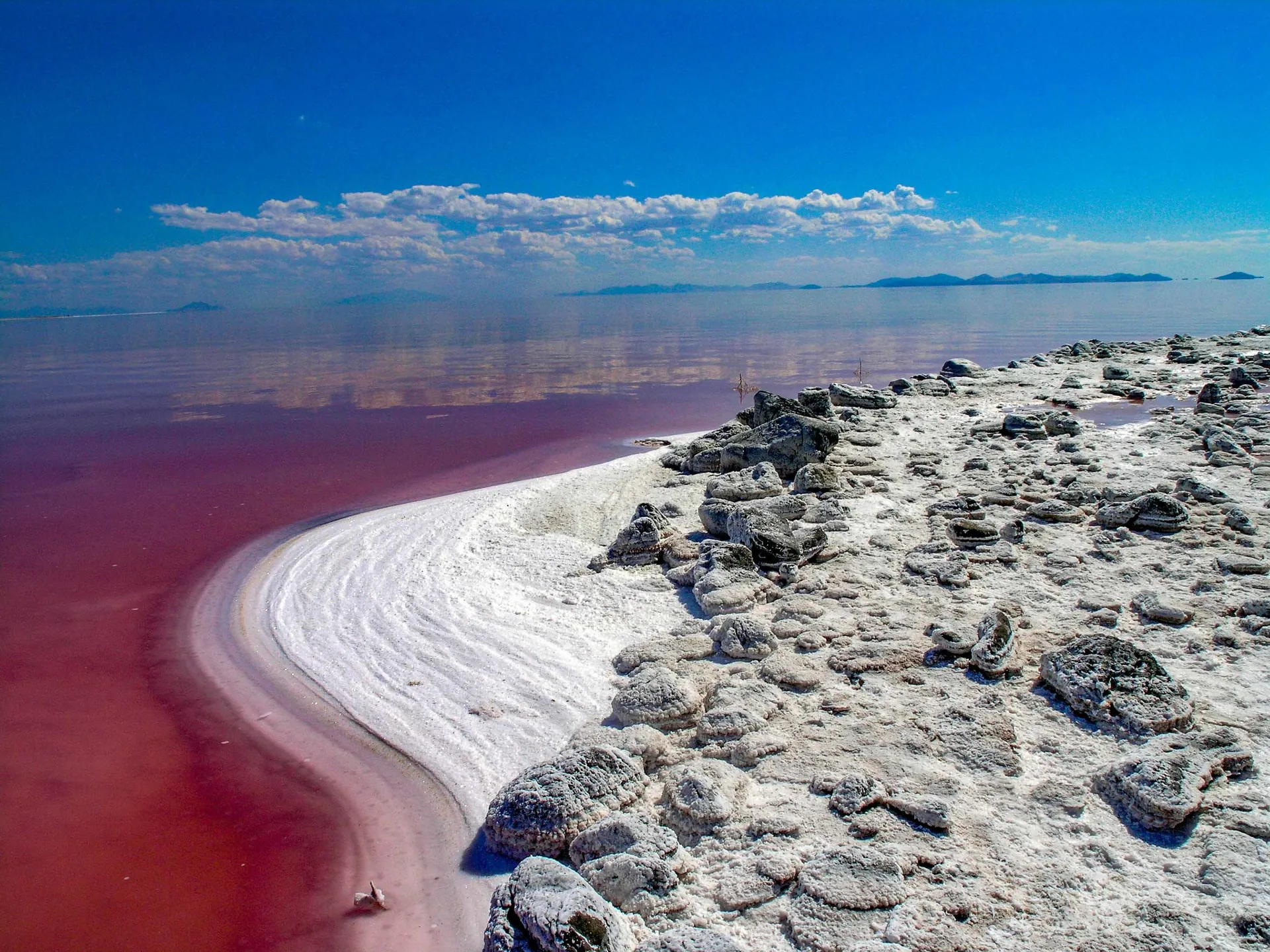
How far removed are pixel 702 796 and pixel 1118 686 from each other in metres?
2.76

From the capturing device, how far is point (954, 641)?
5461mm

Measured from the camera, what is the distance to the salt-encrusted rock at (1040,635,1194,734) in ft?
14.6

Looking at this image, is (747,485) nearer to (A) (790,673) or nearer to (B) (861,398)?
(A) (790,673)

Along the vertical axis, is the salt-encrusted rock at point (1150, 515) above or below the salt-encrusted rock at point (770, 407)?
below

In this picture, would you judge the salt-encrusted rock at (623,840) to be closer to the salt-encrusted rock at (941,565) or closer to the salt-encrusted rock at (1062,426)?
the salt-encrusted rock at (941,565)

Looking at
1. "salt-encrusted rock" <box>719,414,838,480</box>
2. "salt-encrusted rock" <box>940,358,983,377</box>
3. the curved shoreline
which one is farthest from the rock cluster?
"salt-encrusted rock" <box>940,358,983,377</box>

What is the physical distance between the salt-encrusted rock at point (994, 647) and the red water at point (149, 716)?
14.0 feet

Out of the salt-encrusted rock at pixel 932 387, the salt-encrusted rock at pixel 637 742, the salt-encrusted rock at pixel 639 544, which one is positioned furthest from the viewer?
the salt-encrusted rock at pixel 932 387

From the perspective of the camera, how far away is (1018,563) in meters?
7.09

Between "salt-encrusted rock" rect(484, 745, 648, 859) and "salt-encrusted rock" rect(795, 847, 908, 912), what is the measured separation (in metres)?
1.13

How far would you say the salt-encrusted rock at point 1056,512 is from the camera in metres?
8.12

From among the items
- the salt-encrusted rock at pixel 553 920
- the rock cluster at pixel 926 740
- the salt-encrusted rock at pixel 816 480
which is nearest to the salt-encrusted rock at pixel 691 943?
the rock cluster at pixel 926 740

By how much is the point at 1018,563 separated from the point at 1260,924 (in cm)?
425

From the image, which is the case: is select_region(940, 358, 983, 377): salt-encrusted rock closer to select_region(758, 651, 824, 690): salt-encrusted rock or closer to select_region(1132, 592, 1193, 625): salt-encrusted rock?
select_region(1132, 592, 1193, 625): salt-encrusted rock
